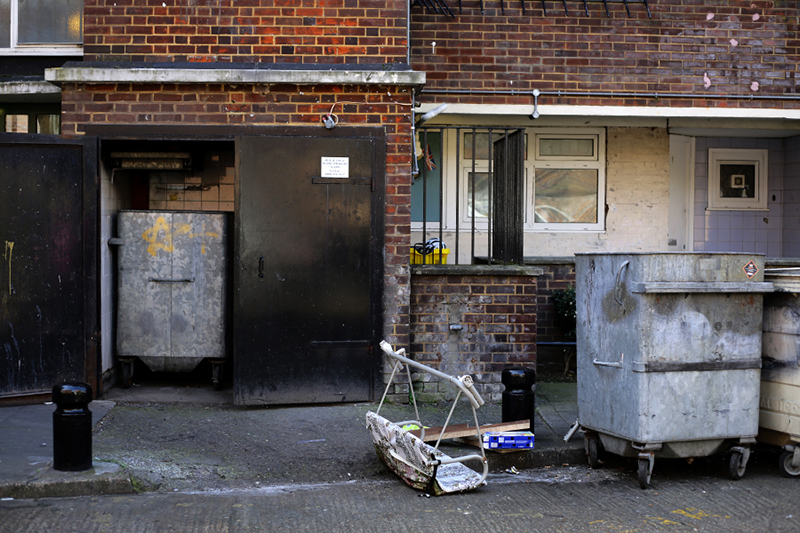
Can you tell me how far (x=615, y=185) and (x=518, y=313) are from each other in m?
3.21

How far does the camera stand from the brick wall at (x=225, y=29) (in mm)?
6762

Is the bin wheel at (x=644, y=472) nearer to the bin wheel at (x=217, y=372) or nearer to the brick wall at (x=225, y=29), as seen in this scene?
the bin wheel at (x=217, y=372)

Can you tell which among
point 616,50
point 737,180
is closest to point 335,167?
point 616,50

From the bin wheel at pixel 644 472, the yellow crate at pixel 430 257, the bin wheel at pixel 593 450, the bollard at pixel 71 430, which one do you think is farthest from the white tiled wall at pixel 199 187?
the bin wheel at pixel 644 472

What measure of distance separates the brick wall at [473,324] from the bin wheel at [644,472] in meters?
2.25

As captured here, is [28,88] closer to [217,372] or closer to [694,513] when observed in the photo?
[217,372]

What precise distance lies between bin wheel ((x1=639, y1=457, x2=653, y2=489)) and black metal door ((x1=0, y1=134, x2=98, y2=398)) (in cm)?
487

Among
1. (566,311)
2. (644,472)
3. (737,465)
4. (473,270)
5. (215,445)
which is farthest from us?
(566,311)

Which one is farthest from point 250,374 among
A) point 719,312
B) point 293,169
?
point 719,312

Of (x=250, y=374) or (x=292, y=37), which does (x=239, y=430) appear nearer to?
(x=250, y=374)

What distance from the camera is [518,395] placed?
5676 millimetres

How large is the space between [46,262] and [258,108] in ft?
7.94

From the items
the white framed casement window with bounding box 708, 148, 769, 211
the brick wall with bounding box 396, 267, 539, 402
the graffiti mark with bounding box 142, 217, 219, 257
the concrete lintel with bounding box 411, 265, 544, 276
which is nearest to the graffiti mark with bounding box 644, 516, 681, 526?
the brick wall with bounding box 396, 267, 539, 402

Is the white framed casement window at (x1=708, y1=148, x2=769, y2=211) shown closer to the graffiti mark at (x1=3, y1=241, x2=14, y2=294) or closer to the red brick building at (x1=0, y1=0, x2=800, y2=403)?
the red brick building at (x1=0, y1=0, x2=800, y2=403)
